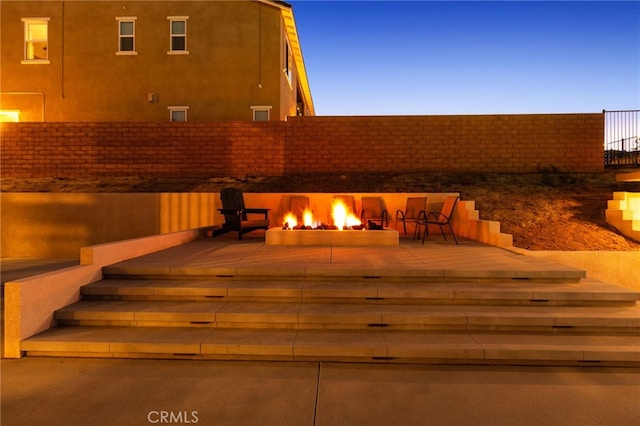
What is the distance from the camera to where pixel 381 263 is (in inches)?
179

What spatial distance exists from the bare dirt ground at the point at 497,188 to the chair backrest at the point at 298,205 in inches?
72.1

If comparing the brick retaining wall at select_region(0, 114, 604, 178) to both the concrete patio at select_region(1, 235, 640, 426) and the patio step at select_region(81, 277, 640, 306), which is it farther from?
the patio step at select_region(81, 277, 640, 306)

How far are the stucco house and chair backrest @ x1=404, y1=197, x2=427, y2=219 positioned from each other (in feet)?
26.1

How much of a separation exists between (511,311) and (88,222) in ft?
28.5

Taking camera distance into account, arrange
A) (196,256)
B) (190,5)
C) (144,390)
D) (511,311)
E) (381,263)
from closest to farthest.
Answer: (144,390) < (511,311) < (381,263) < (196,256) < (190,5)

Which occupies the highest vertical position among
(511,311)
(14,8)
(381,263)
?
(14,8)

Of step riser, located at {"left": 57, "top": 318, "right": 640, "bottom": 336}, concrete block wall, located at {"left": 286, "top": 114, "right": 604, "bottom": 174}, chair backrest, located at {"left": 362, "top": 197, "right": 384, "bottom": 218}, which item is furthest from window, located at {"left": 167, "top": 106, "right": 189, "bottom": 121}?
step riser, located at {"left": 57, "top": 318, "right": 640, "bottom": 336}

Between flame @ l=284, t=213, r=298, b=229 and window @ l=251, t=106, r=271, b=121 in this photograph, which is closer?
flame @ l=284, t=213, r=298, b=229

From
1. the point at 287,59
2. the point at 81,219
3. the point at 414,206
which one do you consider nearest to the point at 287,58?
the point at 287,59

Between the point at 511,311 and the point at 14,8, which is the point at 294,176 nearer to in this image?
the point at 511,311

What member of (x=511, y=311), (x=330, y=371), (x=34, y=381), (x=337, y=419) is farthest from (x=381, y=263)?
(x=34, y=381)

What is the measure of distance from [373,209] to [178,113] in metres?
10.1

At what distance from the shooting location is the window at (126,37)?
1416 cm

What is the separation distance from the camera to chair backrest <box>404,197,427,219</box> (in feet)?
25.8
